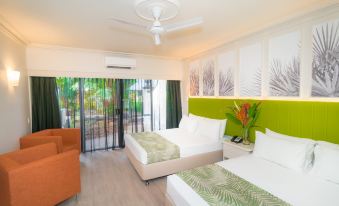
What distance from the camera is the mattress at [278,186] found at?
1.55 metres

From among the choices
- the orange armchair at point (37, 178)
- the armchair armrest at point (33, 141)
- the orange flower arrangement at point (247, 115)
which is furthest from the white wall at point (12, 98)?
the orange flower arrangement at point (247, 115)

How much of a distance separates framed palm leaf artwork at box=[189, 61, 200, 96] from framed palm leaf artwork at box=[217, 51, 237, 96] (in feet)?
2.90

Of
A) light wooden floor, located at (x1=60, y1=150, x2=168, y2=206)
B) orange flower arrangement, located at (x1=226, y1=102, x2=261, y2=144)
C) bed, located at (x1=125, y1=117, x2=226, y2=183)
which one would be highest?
orange flower arrangement, located at (x1=226, y1=102, x2=261, y2=144)

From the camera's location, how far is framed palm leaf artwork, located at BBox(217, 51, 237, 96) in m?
3.51

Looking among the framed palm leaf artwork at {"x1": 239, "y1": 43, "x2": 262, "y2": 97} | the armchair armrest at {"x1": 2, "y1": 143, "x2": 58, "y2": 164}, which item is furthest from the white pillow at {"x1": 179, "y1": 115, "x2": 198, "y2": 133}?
the armchair armrest at {"x1": 2, "y1": 143, "x2": 58, "y2": 164}

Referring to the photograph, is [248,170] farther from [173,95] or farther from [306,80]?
[173,95]

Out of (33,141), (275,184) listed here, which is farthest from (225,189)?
(33,141)

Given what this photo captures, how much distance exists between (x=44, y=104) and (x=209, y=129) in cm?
366

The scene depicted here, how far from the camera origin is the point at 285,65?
8.45 ft

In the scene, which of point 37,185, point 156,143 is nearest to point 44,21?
point 37,185

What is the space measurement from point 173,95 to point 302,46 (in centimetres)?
340

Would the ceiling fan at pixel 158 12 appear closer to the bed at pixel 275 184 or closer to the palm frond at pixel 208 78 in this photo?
the bed at pixel 275 184

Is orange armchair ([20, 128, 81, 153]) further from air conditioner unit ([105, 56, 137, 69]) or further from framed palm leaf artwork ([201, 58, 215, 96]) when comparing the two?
framed palm leaf artwork ([201, 58, 215, 96])

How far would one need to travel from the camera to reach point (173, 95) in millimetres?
5246
